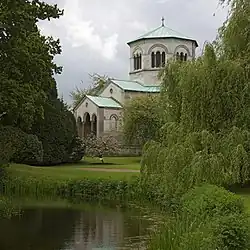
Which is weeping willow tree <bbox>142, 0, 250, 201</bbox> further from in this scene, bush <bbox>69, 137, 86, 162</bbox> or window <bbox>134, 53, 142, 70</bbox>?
window <bbox>134, 53, 142, 70</bbox>

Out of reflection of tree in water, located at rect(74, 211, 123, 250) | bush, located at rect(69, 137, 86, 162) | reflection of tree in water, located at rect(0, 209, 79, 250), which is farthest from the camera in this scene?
bush, located at rect(69, 137, 86, 162)

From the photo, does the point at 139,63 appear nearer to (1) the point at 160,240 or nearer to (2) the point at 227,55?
(2) the point at 227,55

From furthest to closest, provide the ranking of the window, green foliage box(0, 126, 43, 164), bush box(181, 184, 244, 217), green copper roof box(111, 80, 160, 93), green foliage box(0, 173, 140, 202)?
the window, green copper roof box(111, 80, 160, 93), green foliage box(0, 126, 43, 164), green foliage box(0, 173, 140, 202), bush box(181, 184, 244, 217)

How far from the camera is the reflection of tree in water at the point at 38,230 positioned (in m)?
16.3

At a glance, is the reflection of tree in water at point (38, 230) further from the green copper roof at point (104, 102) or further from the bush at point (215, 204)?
the green copper roof at point (104, 102)

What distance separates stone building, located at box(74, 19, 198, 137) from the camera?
208 feet

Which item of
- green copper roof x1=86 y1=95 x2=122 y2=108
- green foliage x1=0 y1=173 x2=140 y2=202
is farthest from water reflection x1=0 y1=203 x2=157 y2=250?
green copper roof x1=86 y1=95 x2=122 y2=108

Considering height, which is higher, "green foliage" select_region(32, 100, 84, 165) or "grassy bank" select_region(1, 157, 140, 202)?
"green foliage" select_region(32, 100, 84, 165)

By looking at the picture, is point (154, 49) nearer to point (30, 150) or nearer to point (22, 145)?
point (30, 150)

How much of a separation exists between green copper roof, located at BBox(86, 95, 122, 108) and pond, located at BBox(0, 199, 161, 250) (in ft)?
126

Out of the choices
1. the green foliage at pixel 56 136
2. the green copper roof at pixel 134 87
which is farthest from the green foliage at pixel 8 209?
the green copper roof at pixel 134 87

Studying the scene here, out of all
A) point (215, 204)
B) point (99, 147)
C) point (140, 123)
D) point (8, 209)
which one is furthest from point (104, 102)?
point (215, 204)

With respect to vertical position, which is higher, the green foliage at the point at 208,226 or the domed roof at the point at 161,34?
the domed roof at the point at 161,34

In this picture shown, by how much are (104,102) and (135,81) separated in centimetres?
682
